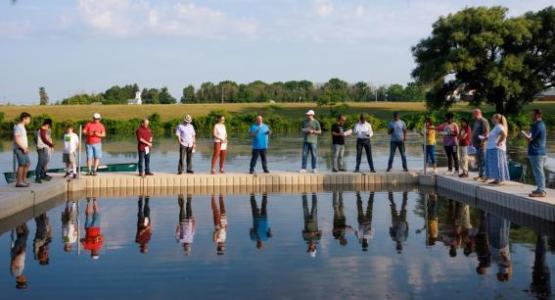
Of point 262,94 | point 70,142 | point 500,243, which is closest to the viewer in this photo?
point 500,243

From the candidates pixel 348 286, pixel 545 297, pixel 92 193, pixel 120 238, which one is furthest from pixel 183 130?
pixel 545 297

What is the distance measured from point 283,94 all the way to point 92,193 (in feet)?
291

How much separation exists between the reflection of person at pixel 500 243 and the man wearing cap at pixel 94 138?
8.70 meters

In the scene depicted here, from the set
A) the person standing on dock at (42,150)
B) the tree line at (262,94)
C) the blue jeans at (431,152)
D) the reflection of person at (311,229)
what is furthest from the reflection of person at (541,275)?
the tree line at (262,94)

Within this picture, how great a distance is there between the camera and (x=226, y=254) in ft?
28.5

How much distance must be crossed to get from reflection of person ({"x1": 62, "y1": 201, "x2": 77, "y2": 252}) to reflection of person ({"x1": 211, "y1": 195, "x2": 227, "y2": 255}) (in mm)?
1968

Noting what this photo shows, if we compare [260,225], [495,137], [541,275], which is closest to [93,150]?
[260,225]

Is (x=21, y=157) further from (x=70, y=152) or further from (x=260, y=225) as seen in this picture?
(x=260, y=225)

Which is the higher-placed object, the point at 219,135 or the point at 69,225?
the point at 219,135

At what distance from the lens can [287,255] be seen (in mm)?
8609

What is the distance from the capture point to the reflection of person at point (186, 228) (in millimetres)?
9398

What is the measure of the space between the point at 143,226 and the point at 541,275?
5.96 meters

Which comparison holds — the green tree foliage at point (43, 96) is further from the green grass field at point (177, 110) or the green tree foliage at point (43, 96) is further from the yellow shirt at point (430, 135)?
the yellow shirt at point (430, 135)

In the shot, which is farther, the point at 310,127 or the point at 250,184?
the point at 310,127
